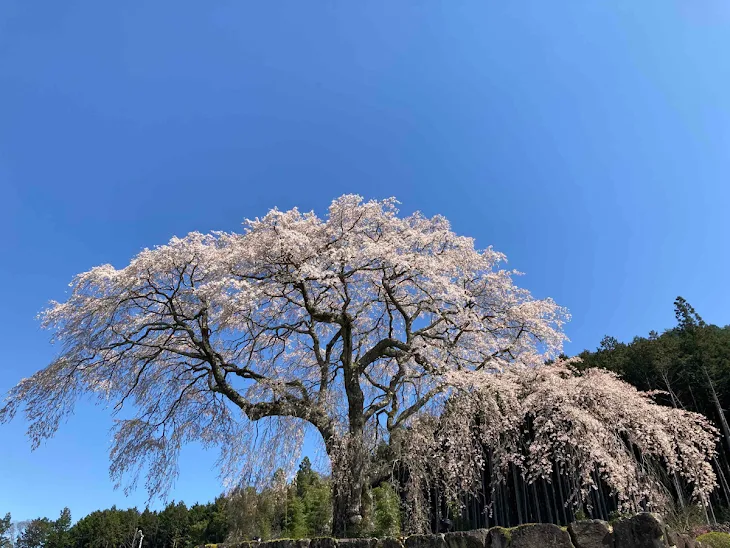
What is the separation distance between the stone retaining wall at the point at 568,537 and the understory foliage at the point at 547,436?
482 centimetres

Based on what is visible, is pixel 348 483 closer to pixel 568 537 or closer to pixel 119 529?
pixel 568 537

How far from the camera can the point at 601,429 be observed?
33.7ft

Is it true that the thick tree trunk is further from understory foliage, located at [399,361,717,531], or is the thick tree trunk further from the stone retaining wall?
the stone retaining wall

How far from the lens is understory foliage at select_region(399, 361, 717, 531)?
9.05 metres

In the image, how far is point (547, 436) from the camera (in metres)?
11.4

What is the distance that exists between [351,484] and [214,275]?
513 cm

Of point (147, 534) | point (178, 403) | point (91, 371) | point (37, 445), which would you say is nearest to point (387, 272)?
point (178, 403)

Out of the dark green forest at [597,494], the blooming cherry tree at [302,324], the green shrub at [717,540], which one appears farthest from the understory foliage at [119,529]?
the green shrub at [717,540]

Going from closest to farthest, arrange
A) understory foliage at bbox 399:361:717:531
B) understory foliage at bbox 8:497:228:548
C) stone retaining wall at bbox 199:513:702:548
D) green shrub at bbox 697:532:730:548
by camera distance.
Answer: stone retaining wall at bbox 199:513:702:548
green shrub at bbox 697:532:730:548
understory foliage at bbox 399:361:717:531
understory foliage at bbox 8:497:228:548

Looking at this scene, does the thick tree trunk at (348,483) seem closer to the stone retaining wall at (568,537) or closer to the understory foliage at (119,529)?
the stone retaining wall at (568,537)

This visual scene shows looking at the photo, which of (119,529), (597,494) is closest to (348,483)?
(597,494)

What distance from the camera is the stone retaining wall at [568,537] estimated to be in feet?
11.1

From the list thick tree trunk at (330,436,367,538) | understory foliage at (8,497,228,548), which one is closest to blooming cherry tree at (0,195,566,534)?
thick tree trunk at (330,436,367,538)

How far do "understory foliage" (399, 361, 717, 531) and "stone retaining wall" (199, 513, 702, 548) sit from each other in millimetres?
4824
